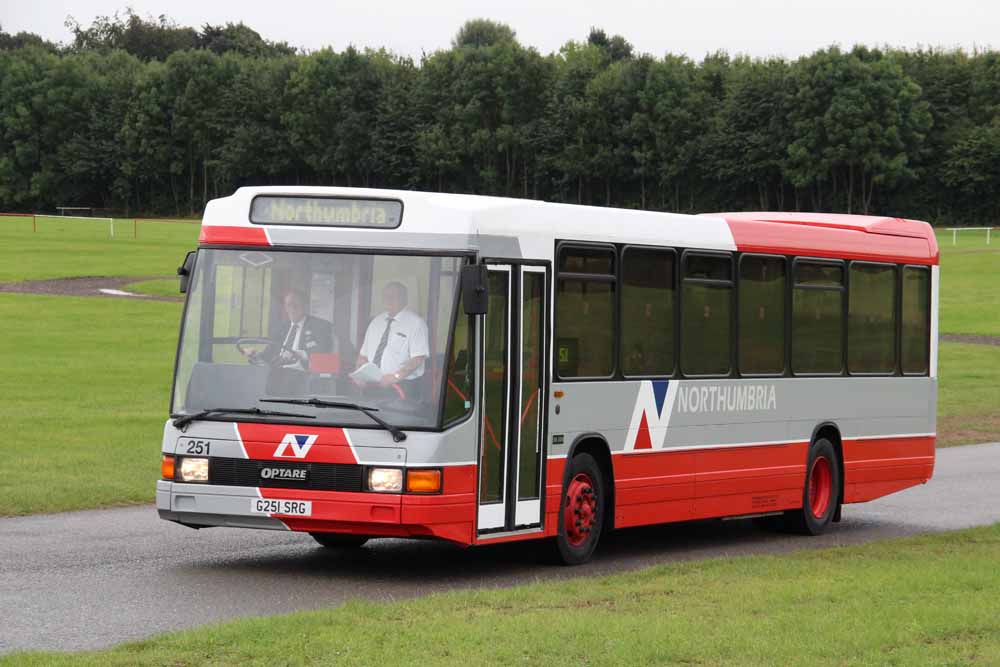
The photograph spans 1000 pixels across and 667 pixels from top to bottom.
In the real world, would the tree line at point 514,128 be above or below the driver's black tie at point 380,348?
above

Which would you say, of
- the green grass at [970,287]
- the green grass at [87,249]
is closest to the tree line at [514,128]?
the green grass at [970,287]

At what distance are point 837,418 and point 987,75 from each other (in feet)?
360

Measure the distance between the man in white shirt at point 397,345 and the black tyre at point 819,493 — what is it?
589 centimetres

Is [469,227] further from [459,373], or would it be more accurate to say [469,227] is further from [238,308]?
[238,308]

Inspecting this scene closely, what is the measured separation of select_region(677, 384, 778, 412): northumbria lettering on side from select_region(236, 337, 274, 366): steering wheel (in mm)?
4045

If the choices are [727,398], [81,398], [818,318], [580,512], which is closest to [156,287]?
[81,398]

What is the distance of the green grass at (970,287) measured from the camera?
54.7 metres

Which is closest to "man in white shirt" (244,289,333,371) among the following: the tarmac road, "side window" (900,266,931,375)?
the tarmac road

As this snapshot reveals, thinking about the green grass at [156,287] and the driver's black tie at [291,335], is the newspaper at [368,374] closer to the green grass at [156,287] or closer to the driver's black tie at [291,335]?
the driver's black tie at [291,335]

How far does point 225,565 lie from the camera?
1259 cm

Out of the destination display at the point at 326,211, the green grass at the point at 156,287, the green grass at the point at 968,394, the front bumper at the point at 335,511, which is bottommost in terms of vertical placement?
the green grass at the point at 968,394

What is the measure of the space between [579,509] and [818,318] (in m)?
4.50

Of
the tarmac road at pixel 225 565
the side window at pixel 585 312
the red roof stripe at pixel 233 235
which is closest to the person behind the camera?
the tarmac road at pixel 225 565

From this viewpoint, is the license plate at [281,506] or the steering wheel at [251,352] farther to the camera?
the steering wheel at [251,352]
